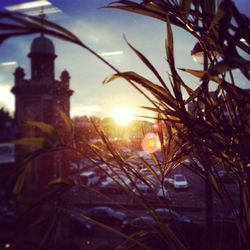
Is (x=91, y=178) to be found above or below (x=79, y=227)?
above

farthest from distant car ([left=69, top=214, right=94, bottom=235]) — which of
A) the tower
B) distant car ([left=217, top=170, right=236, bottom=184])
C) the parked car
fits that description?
distant car ([left=217, top=170, right=236, bottom=184])

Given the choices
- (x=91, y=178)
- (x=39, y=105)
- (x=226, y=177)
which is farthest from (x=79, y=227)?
(x=226, y=177)

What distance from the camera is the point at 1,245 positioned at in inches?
317

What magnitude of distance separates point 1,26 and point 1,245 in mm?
8462

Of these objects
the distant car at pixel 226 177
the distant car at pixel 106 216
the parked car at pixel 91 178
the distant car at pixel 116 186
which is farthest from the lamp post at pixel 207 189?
the parked car at pixel 91 178

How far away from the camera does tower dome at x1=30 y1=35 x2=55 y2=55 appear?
13.3 m

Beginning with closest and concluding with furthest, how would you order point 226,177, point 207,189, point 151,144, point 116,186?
point 226,177
point 151,144
point 207,189
point 116,186

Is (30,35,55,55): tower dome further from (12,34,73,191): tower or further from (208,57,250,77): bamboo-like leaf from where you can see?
(208,57,250,77): bamboo-like leaf

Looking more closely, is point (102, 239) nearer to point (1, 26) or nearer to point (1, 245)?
point (1, 245)

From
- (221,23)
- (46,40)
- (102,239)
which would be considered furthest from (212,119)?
(46,40)

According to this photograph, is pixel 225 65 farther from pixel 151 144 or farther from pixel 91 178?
pixel 91 178

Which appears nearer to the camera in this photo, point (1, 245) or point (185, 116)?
point (185, 116)

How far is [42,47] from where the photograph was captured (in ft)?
44.1

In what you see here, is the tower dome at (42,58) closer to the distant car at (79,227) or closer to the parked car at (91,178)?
the parked car at (91,178)
